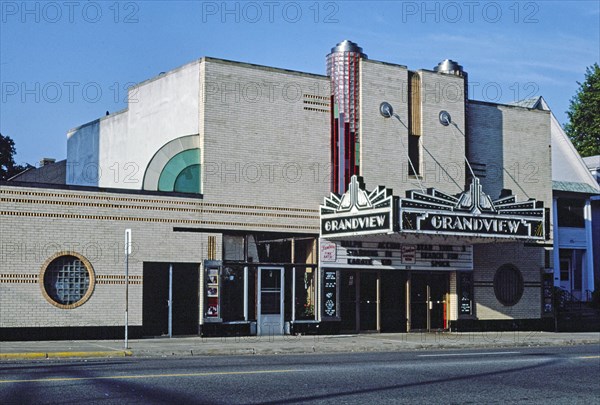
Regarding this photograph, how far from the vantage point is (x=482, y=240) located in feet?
100.0

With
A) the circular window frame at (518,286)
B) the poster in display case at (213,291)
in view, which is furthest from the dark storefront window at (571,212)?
the poster in display case at (213,291)

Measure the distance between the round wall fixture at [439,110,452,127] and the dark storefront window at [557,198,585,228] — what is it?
51.2 feet

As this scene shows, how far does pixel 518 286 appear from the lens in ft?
113

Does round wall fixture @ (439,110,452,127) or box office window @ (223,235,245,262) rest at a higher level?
round wall fixture @ (439,110,452,127)

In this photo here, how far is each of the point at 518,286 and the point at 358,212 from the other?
10137 millimetres

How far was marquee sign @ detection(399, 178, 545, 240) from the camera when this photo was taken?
26891mm

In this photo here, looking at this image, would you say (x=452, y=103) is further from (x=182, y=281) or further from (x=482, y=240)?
(x=182, y=281)

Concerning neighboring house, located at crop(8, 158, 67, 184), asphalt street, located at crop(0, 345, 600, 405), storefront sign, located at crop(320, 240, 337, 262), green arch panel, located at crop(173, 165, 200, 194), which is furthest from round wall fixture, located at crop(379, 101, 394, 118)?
neighboring house, located at crop(8, 158, 67, 184)

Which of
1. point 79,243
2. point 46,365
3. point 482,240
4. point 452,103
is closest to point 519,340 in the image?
point 482,240

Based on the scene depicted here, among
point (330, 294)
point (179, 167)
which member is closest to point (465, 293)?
point (330, 294)

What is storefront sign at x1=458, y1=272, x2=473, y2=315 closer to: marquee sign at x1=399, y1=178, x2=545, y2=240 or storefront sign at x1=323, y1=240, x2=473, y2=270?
storefront sign at x1=323, y1=240, x2=473, y2=270

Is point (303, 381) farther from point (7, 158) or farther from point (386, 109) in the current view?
point (7, 158)

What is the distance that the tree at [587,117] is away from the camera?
62562mm

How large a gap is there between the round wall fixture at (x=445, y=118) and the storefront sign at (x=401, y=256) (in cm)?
451
